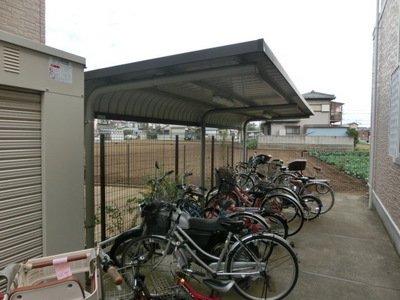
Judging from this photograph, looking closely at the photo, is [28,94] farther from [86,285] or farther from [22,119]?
[86,285]

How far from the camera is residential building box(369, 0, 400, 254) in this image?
3.78 metres

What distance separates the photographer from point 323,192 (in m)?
6.18

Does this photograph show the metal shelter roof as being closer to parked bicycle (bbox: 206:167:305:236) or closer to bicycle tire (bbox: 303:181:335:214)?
parked bicycle (bbox: 206:167:305:236)

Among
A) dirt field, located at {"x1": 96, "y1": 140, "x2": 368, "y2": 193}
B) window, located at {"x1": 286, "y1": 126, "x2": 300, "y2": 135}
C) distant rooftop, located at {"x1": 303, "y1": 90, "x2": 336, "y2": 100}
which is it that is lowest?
dirt field, located at {"x1": 96, "y1": 140, "x2": 368, "y2": 193}

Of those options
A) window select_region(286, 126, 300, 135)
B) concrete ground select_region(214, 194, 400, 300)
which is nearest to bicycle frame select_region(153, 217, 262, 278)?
concrete ground select_region(214, 194, 400, 300)

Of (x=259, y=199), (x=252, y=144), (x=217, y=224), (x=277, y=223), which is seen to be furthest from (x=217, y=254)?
(x=252, y=144)

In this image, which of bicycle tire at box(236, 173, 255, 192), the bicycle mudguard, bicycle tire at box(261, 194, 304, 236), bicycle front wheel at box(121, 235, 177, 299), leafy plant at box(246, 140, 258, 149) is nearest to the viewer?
bicycle front wheel at box(121, 235, 177, 299)

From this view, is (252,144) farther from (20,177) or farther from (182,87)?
(20,177)

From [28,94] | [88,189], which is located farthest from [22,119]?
[88,189]

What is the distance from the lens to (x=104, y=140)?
3473 mm

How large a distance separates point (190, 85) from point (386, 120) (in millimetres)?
3570

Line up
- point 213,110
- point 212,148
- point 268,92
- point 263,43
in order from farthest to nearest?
point 212,148 → point 213,110 → point 268,92 → point 263,43

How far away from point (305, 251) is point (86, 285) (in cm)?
289

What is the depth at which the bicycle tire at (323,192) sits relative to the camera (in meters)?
5.60
